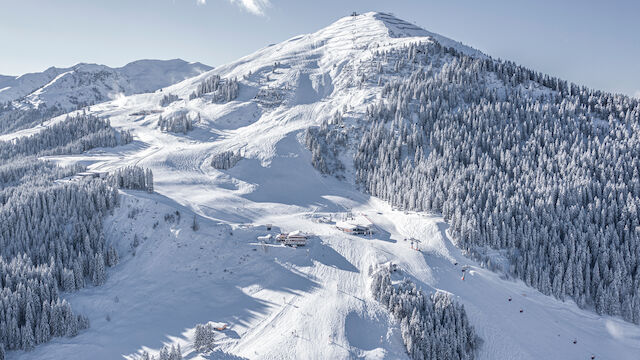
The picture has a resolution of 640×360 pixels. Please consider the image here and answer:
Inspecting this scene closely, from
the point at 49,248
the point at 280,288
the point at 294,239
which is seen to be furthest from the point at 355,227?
the point at 49,248

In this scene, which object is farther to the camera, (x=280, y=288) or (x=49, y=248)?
(x=49, y=248)

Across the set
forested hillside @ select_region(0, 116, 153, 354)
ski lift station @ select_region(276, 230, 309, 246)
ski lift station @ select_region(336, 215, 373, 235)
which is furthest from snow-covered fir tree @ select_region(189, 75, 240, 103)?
ski lift station @ select_region(276, 230, 309, 246)

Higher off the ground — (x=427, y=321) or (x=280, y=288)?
(x=427, y=321)

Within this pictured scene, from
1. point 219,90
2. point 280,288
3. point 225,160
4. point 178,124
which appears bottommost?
point 280,288

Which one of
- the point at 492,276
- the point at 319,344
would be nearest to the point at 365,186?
the point at 492,276

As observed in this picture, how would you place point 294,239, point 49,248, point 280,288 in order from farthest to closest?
point 294,239 < point 49,248 < point 280,288

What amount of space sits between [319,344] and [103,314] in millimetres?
34359

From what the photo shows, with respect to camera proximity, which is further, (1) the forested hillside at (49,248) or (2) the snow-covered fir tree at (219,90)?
(2) the snow-covered fir tree at (219,90)

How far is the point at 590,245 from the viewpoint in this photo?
7875cm

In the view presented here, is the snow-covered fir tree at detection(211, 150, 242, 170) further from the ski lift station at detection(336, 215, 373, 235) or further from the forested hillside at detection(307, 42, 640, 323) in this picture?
the ski lift station at detection(336, 215, 373, 235)

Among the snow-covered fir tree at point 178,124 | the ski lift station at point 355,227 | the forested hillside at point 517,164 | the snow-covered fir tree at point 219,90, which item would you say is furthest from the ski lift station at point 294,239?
the snow-covered fir tree at point 219,90

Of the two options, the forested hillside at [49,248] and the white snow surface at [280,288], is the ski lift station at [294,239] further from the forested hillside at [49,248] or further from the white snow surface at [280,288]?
the forested hillside at [49,248]

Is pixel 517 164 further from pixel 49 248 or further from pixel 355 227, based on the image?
pixel 49 248

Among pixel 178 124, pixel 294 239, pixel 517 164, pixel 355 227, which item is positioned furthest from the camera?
pixel 178 124
